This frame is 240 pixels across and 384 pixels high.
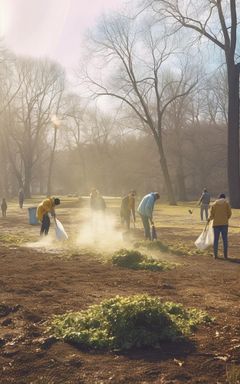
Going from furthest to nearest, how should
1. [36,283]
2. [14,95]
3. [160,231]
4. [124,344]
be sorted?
[14,95], [160,231], [36,283], [124,344]

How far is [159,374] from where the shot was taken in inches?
214

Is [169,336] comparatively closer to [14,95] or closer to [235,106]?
[235,106]

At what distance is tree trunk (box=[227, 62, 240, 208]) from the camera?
36.6 m

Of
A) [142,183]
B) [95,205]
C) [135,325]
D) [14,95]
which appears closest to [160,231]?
[95,205]

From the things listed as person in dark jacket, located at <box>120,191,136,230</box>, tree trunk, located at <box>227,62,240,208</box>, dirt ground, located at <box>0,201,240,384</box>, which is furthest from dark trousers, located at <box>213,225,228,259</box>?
tree trunk, located at <box>227,62,240,208</box>

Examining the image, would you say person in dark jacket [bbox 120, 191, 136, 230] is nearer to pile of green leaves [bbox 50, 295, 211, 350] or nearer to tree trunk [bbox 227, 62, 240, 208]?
pile of green leaves [bbox 50, 295, 211, 350]

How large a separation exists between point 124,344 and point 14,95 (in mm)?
65828

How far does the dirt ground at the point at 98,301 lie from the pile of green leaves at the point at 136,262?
323mm

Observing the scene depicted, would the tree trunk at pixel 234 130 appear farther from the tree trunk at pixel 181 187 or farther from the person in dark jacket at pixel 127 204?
the tree trunk at pixel 181 187

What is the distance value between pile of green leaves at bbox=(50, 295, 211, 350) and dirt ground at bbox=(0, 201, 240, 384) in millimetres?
162

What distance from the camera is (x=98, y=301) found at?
873 cm

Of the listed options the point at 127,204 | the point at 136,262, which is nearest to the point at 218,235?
the point at 136,262

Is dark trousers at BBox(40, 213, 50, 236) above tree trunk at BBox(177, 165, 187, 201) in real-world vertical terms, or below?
below

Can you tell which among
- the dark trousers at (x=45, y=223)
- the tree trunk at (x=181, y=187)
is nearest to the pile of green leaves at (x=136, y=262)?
the dark trousers at (x=45, y=223)
